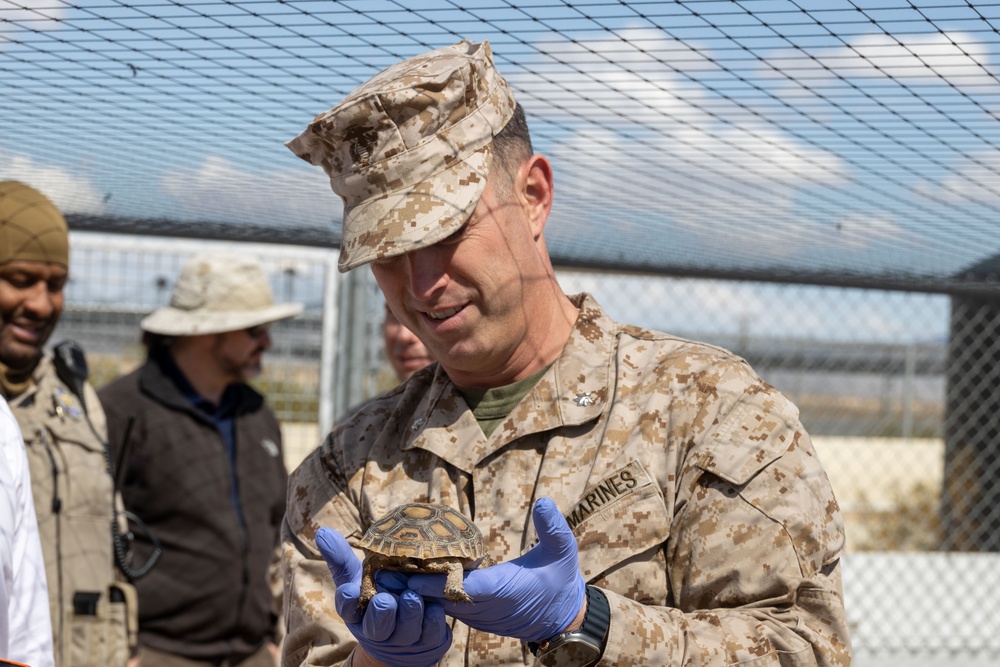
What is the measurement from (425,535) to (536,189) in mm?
738

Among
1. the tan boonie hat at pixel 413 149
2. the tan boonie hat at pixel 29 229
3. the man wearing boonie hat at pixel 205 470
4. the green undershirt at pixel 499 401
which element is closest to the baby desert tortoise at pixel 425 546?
the green undershirt at pixel 499 401

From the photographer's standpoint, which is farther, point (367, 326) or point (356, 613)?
point (367, 326)

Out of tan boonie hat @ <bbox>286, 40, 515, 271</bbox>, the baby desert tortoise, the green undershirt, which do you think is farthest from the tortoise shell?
tan boonie hat @ <bbox>286, 40, 515, 271</bbox>

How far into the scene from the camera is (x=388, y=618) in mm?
1629

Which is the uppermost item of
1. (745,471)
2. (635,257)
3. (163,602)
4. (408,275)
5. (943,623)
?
(408,275)

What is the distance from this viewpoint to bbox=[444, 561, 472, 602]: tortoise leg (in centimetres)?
161

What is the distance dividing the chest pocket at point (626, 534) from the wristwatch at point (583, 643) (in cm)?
13

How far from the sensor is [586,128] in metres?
3.00

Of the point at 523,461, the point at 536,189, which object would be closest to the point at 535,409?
the point at 523,461

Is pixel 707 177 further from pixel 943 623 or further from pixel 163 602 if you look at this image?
pixel 943 623

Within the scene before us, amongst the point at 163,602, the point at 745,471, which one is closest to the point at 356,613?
the point at 745,471

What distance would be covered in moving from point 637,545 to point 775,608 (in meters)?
0.24

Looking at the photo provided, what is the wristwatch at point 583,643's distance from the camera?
1.67 m

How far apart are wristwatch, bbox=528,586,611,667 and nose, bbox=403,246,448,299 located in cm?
59
